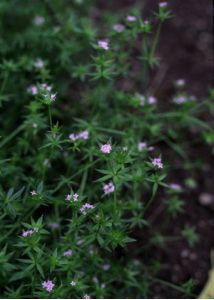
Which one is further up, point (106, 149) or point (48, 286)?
point (106, 149)

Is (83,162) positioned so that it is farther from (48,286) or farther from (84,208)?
(48,286)

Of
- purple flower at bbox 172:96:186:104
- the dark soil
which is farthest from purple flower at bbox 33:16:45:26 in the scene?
purple flower at bbox 172:96:186:104

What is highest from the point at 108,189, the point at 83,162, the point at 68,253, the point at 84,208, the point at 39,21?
the point at 39,21

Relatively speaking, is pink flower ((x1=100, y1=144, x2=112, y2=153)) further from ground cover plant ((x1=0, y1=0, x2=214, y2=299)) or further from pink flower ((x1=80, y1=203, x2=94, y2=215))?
pink flower ((x1=80, y1=203, x2=94, y2=215))

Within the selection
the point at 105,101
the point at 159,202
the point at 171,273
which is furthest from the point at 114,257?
the point at 105,101

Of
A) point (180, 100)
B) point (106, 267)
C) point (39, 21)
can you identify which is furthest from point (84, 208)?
point (39, 21)

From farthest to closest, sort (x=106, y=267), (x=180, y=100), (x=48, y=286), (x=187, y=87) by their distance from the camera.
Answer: (x=187, y=87), (x=180, y=100), (x=106, y=267), (x=48, y=286)

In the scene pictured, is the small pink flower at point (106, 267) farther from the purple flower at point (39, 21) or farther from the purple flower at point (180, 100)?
the purple flower at point (39, 21)
